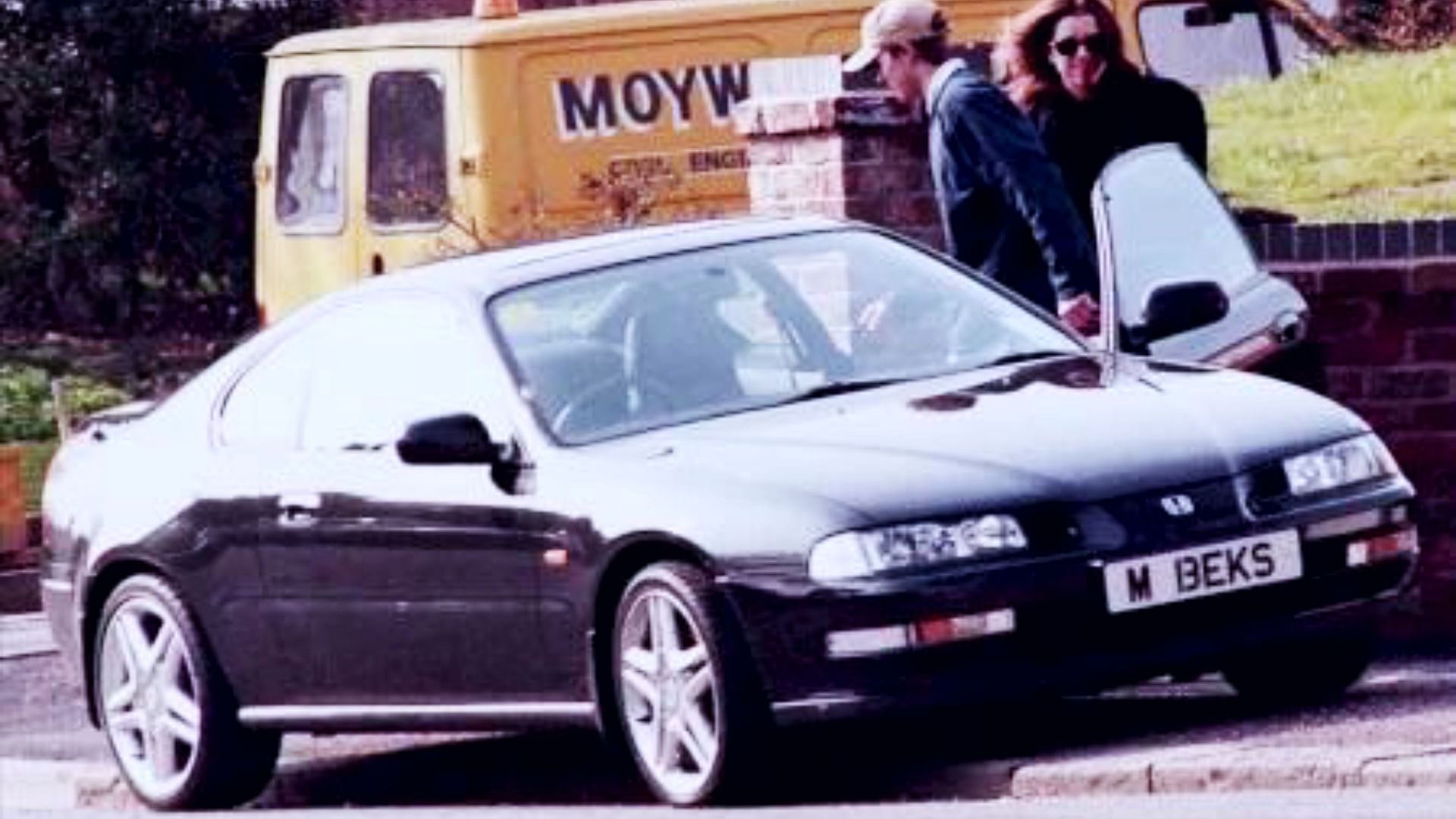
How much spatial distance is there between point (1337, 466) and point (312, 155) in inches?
372

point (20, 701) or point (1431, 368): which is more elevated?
point (1431, 368)

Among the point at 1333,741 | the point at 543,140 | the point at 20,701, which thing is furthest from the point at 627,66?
the point at 1333,741

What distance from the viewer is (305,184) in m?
19.9

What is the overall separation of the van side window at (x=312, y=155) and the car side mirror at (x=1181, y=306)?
796cm

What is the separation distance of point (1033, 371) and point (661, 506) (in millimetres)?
1334

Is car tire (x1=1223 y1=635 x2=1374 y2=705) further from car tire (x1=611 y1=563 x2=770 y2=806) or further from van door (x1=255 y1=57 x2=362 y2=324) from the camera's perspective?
van door (x1=255 y1=57 x2=362 y2=324)

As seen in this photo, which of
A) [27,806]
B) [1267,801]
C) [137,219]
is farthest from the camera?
[137,219]

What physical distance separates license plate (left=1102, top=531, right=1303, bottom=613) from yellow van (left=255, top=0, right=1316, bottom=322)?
805 centimetres

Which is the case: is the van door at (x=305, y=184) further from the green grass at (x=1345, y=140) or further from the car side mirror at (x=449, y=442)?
the car side mirror at (x=449, y=442)

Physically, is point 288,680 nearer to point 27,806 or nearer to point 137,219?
point 27,806

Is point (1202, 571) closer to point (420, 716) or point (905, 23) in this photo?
point (420, 716)

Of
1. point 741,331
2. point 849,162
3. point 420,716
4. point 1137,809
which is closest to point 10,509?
point 849,162

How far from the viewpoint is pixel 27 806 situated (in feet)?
42.8

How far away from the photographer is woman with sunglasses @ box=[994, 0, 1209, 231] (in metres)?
13.2
